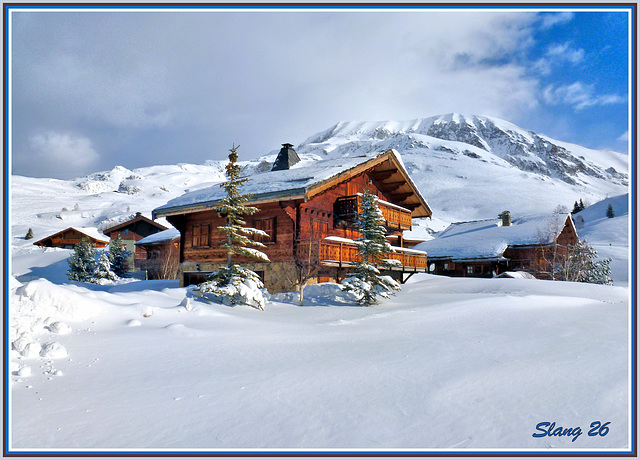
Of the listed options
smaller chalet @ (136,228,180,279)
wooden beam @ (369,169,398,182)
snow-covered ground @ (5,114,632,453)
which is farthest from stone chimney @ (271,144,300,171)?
snow-covered ground @ (5,114,632,453)

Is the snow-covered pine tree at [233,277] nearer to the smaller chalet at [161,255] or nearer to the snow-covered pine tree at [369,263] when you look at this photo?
the snow-covered pine tree at [369,263]

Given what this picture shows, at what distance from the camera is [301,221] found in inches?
824

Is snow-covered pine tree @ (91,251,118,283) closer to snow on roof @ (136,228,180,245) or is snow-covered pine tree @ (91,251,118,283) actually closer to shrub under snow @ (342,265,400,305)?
snow on roof @ (136,228,180,245)

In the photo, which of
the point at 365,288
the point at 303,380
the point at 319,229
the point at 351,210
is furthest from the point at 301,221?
the point at 303,380

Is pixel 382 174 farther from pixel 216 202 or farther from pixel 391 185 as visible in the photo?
pixel 216 202

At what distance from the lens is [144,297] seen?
13102 mm

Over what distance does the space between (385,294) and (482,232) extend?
32.3m

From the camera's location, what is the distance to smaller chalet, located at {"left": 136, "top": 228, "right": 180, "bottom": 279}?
132 ft

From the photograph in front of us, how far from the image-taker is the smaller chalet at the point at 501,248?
129 feet

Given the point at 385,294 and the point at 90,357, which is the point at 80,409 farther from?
the point at 385,294

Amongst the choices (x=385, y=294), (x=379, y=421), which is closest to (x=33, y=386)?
(x=379, y=421)

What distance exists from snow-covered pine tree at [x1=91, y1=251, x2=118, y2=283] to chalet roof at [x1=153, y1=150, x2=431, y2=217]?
13.0 meters

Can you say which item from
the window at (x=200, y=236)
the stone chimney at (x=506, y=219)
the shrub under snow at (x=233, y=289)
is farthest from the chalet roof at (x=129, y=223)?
the shrub under snow at (x=233, y=289)

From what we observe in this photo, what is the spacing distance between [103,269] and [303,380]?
32436 mm
